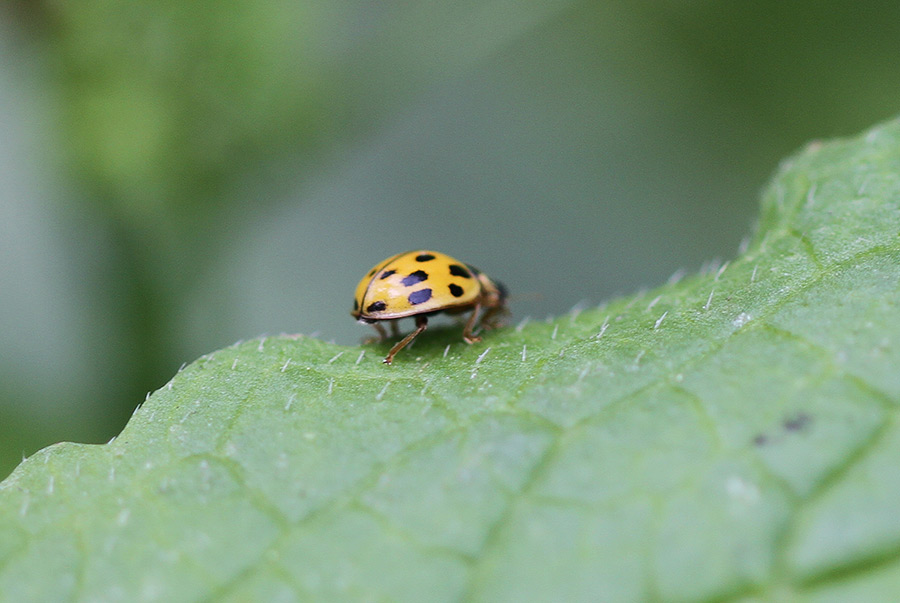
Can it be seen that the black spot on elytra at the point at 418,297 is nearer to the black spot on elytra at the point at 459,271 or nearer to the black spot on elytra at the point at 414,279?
the black spot on elytra at the point at 414,279

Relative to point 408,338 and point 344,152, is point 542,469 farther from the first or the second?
point 344,152

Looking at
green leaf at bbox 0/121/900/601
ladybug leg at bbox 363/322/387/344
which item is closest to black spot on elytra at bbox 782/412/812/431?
green leaf at bbox 0/121/900/601

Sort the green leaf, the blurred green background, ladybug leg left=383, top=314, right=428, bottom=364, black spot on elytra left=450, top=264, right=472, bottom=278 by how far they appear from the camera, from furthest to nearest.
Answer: the blurred green background < black spot on elytra left=450, top=264, right=472, bottom=278 < ladybug leg left=383, top=314, right=428, bottom=364 < the green leaf

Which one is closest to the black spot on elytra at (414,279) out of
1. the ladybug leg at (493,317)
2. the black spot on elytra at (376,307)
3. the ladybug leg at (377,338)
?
the black spot on elytra at (376,307)

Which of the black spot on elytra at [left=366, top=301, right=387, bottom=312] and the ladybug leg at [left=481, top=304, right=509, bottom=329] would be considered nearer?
the black spot on elytra at [left=366, top=301, right=387, bottom=312]

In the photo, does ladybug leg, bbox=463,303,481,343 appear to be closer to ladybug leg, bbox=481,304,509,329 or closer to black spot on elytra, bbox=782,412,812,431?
ladybug leg, bbox=481,304,509,329

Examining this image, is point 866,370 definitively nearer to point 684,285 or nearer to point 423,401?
point 684,285
